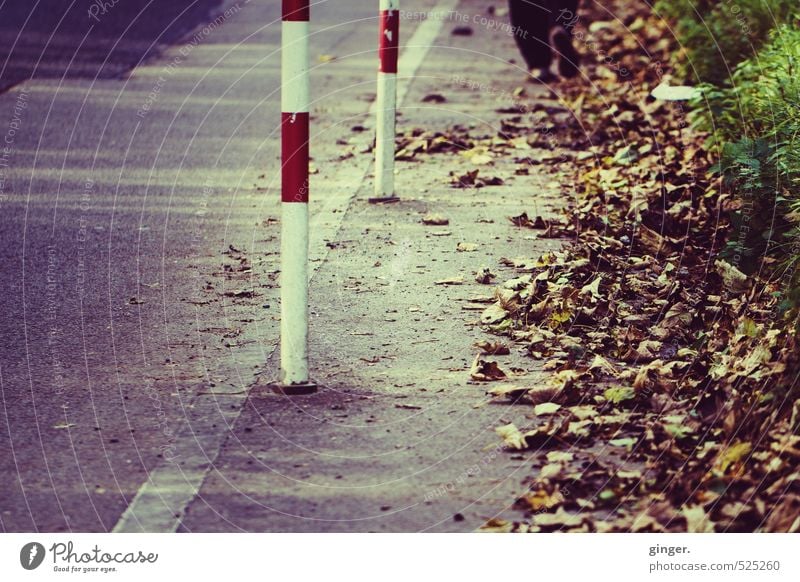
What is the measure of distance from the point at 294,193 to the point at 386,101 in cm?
332

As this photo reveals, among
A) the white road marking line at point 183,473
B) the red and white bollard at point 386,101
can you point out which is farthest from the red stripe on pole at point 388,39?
the white road marking line at point 183,473

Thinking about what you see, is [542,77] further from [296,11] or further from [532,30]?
[296,11]

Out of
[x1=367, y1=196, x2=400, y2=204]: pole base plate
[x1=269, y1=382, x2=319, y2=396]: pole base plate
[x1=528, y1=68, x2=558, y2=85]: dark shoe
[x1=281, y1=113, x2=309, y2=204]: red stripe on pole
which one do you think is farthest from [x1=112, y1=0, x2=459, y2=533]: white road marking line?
[x1=528, y1=68, x2=558, y2=85]: dark shoe

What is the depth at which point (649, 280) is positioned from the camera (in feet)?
20.8

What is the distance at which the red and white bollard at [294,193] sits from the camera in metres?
4.66

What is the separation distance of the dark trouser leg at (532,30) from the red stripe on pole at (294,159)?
7.26 m

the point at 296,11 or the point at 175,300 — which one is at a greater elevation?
the point at 296,11

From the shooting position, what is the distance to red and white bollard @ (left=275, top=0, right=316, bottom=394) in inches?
184

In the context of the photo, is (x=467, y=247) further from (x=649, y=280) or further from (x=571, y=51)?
(x=571, y=51)

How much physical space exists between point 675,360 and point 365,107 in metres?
6.02

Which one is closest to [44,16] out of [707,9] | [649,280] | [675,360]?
[707,9]

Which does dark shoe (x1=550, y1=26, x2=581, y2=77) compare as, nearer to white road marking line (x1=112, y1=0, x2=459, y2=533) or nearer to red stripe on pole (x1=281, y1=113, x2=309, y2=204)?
white road marking line (x1=112, y1=0, x2=459, y2=533)

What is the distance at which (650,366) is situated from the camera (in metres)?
5.13

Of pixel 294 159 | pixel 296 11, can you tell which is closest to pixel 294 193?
pixel 294 159
